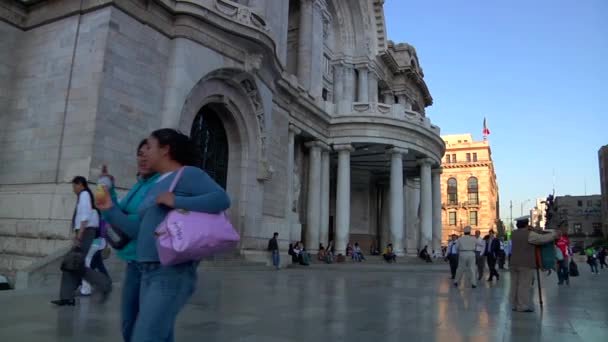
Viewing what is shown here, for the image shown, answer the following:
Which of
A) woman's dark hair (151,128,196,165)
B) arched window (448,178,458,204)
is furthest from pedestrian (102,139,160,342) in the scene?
arched window (448,178,458,204)

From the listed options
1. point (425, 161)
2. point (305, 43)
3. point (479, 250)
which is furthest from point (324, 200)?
point (479, 250)

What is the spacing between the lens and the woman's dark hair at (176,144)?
9.91 ft

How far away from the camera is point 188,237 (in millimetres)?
2541

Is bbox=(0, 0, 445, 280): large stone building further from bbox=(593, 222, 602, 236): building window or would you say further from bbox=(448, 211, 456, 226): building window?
bbox=(593, 222, 602, 236): building window

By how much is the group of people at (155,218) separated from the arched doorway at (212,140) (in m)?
12.9

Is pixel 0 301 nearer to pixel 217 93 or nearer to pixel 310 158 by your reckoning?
pixel 217 93

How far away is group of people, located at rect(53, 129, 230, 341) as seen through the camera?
2617 millimetres

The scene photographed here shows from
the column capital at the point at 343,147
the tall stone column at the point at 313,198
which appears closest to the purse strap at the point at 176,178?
the tall stone column at the point at 313,198

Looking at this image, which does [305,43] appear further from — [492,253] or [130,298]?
[130,298]

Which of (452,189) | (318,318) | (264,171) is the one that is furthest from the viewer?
(452,189)

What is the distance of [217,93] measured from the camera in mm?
15531

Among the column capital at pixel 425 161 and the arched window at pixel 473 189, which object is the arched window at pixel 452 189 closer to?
the arched window at pixel 473 189

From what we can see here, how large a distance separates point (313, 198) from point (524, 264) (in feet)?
55.0

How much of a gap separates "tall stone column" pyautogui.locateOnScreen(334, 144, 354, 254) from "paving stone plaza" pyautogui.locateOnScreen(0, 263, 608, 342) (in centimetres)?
1577
